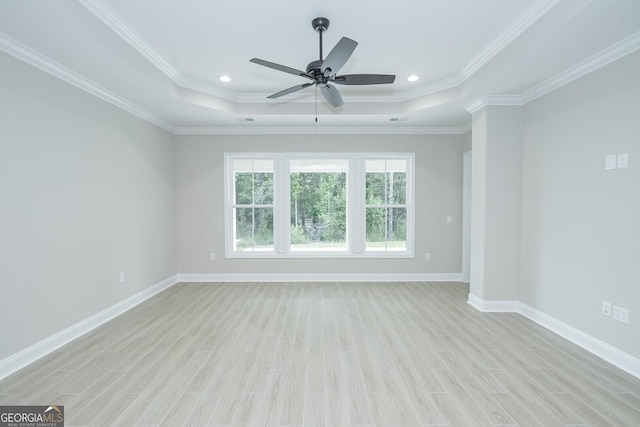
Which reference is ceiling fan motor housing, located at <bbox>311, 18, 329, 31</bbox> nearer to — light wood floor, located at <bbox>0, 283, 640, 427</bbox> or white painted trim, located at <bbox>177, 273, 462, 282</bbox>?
light wood floor, located at <bbox>0, 283, 640, 427</bbox>

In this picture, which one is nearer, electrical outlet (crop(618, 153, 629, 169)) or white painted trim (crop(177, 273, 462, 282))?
electrical outlet (crop(618, 153, 629, 169))

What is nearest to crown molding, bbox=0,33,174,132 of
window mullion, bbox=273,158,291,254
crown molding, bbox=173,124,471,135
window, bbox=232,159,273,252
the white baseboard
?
crown molding, bbox=173,124,471,135

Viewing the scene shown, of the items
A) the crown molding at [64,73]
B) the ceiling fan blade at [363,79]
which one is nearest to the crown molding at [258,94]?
the crown molding at [64,73]

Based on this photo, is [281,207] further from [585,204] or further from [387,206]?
[585,204]

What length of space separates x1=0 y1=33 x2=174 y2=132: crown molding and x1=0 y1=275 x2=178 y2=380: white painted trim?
8.16 ft

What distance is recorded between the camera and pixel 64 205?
2998 millimetres

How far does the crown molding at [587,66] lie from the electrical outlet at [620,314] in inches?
85.4

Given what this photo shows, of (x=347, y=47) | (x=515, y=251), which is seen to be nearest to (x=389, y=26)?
(x=347, y=47)

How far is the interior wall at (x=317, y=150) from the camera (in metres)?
5.29

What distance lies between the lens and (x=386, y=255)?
5332mm

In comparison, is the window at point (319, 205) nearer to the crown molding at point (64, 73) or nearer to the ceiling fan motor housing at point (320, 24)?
the crown molding at point (64, 73)

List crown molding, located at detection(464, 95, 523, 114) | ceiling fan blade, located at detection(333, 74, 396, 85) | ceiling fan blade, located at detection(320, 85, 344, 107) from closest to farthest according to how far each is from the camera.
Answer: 1. ceiling fan blade, located at detection(333, 74, 396, 85)
2. ceiling fan blade, located at detection(320, 85, 344, 107)
3. crown molding, located at detection(464, 95, 523, 114)

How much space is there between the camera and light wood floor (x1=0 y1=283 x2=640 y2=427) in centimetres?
199

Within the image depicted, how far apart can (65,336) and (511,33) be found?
5154 millimetres
